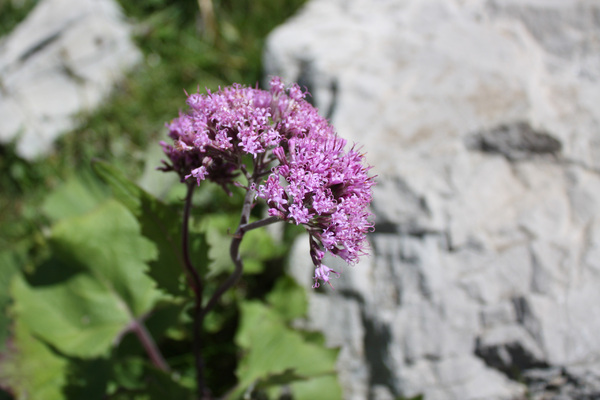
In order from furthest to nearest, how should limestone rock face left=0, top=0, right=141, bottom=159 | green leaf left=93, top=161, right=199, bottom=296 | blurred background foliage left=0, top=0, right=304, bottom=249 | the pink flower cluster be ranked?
limestone rock face left=0, top=0, right=141, bottom=159
blurred background foliage left=0, top=0, right=304, bottom=249
green leaf left=93, top=161, right=199, bottom=296
the pink flower cluster

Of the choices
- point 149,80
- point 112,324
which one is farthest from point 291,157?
point 149,80

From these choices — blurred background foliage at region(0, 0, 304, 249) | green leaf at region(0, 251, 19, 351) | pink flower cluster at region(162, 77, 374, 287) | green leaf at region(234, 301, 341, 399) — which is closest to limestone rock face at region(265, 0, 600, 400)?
green leaf at region(234, 301, 341, 399)

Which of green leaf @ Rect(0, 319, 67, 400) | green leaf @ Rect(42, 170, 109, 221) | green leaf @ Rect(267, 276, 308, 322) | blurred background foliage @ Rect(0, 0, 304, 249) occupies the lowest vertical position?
green leaf @ Rect(0, 319, 67, 400)

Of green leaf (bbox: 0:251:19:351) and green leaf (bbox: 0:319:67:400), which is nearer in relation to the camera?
green leaf (bbox: 0:319:67:400)

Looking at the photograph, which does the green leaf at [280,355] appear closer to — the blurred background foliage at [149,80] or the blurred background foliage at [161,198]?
the blurred background foliage at [161,198]

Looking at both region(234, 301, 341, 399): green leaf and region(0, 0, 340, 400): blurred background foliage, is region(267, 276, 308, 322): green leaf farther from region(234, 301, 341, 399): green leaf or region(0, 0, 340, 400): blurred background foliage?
region(234, 301, 341, 399): green leaf

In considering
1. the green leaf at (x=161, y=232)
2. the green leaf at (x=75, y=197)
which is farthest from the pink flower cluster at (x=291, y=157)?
the green leaf at (x=75, y=197)
